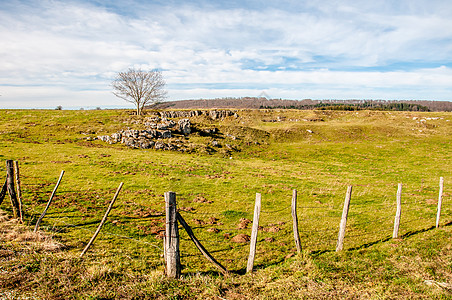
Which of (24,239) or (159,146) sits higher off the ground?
(159,146)

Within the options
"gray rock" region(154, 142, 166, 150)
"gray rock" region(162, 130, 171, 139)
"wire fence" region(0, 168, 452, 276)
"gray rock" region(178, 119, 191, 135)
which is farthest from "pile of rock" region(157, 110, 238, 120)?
"wire fence" region(0, 168, 452, 276)

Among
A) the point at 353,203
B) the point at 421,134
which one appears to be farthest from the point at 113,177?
the point at 421,134

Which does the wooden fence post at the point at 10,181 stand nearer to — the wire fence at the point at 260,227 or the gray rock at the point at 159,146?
the wire fence at the point at 260,227

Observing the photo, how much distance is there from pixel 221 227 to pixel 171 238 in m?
6.86

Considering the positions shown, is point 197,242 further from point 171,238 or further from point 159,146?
point 159,146

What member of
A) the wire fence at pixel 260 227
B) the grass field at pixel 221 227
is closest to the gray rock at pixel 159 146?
the grass field at pixel 221 227

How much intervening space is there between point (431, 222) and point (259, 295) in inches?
534

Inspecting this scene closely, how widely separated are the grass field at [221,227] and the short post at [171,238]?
0.40 metres

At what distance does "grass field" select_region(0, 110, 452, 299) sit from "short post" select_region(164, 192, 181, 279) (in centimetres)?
40

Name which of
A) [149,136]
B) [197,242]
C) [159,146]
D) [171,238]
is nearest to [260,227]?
[197,242]

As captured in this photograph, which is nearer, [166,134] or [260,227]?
[260,227]

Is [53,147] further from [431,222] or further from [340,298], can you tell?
[431,222]

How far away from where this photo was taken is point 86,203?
16.8 meters

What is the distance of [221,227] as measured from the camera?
14367mm
